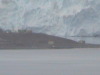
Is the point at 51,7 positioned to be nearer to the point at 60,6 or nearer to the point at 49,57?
the point at 60,6

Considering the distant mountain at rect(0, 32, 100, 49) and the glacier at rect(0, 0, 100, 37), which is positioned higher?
the glacier at rect(0, 0, 100, 37)

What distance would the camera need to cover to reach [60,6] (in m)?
7.03

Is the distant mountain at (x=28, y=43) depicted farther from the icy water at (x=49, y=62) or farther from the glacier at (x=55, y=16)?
the glacier at (x=55, y=16)

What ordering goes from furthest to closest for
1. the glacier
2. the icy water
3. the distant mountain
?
the glacier
the distant mountain
the icy water

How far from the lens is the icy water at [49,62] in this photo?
2812 mm

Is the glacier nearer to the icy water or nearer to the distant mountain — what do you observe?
the distant mountain

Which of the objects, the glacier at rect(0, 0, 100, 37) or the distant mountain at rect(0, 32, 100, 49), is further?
the glacier at rect(0, 0, 100, 37)

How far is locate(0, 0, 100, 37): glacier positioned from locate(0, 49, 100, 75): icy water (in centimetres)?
232

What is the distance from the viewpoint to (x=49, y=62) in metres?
3.41

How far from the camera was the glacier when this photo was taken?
6680mm

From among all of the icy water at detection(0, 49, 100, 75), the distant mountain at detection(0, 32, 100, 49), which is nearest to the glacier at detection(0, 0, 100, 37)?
the distant mountain at detection(0, 32, 100, 49)

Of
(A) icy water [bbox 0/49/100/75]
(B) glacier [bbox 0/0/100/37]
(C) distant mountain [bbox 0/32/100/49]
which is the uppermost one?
(B) glacier [bbox 0/0/100/37]

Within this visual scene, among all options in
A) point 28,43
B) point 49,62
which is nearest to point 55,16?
point 28,43

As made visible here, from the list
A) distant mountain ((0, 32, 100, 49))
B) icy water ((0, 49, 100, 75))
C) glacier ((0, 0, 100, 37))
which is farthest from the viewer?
glacier ((0, 0, 100, 37))
